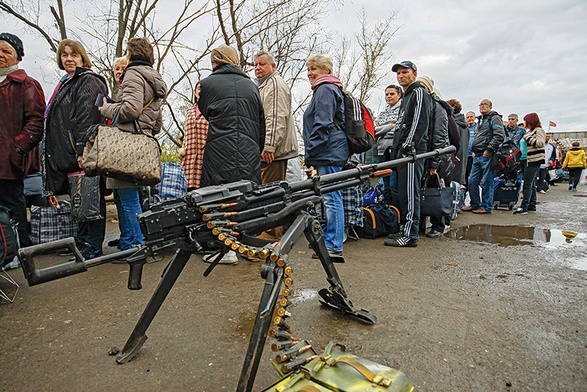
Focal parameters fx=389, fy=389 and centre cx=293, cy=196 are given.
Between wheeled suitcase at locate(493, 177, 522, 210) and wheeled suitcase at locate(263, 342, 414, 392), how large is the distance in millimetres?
9115

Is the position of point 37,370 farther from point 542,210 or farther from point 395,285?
point 542,210

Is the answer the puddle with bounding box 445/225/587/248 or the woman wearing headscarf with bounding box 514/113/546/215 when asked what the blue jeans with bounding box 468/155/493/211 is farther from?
the puddle with bounding box 445/225/587/248

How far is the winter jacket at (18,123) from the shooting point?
4.17 metres

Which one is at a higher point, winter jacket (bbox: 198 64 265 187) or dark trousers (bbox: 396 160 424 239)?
winter jacket (bbox: 198 64 265 187)

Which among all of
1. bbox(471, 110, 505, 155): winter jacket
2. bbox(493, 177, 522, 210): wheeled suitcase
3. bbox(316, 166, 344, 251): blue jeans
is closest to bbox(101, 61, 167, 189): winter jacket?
bbox(316, 166, 344, 251): blue jeans

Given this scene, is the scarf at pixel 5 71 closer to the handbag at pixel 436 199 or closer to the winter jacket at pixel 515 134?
the handbag at pixel 436 199

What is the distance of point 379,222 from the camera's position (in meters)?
5.94

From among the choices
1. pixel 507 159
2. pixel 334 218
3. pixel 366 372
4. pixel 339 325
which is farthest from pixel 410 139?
pixel 507 159

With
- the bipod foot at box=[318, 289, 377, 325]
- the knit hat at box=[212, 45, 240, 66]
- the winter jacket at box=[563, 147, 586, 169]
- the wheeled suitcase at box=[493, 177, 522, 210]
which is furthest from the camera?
the winter jacket at box=[563, 147, 586, 169]

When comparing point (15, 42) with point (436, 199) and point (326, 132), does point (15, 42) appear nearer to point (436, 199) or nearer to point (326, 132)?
point (326, 132)

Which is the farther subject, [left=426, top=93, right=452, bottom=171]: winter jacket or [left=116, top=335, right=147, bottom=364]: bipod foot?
[left=426, top=93, right=452, bottom=171]: winter jacket

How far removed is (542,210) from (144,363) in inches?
396

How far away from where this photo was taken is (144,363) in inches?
95.9

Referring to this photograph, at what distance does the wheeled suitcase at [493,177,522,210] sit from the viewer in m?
9.57
